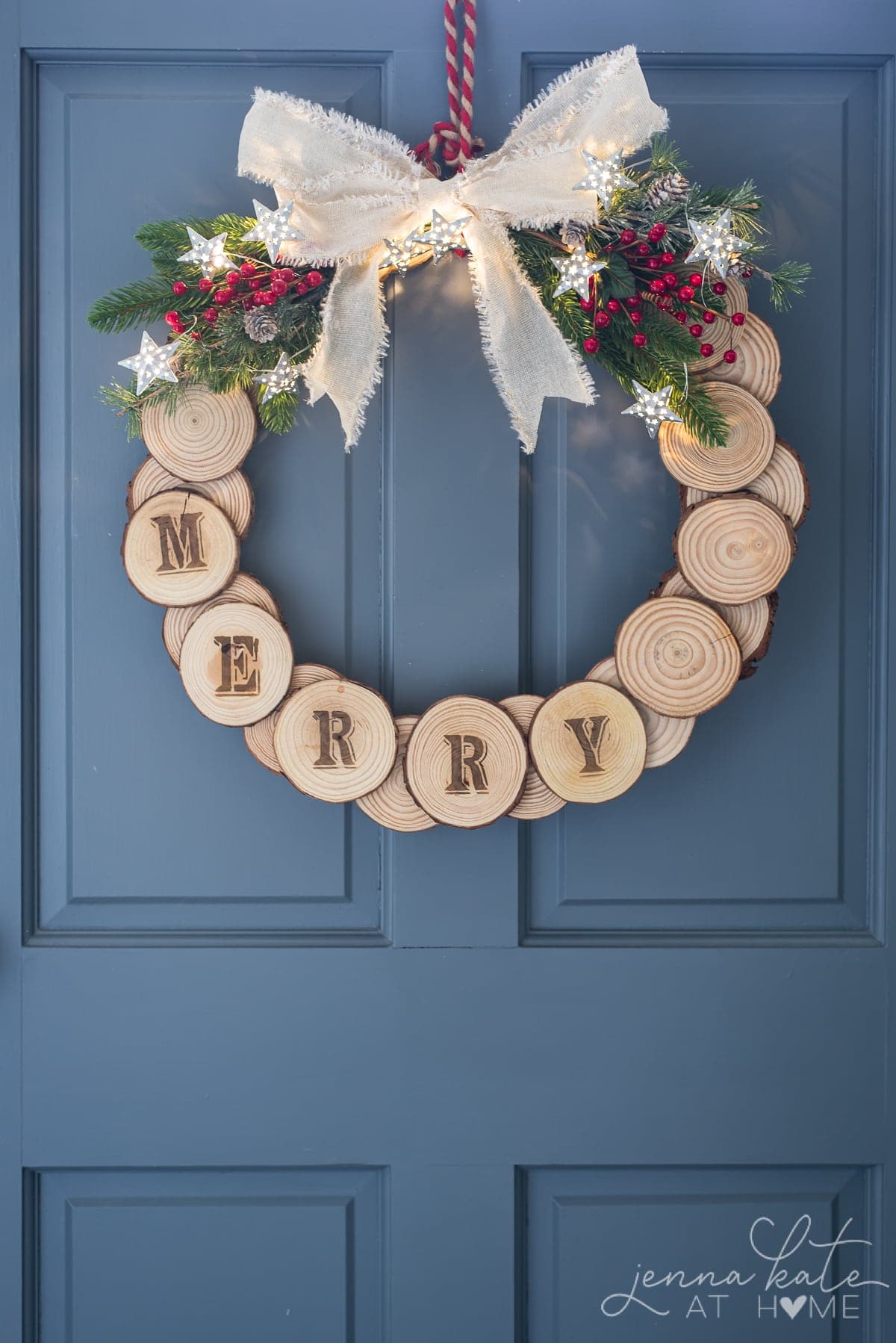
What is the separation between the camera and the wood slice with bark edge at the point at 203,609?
0.94 meters

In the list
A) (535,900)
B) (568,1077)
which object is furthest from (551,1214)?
(535,900)

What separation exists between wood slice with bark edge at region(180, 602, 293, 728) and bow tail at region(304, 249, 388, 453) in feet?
0.66

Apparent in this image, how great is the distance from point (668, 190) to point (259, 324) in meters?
0.39

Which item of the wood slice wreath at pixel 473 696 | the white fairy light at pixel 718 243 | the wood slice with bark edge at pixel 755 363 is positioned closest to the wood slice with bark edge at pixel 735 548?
the wood slice wreath at pixel 473 696

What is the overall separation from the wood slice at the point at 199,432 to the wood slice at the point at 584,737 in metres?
0.40

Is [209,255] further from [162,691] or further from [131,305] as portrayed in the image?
[162,691]

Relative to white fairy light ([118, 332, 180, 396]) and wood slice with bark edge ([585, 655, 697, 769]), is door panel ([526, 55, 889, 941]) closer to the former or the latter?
wood slice with bark edge ([585, 655, 697, 769])

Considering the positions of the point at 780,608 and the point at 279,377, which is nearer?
the point at 279,377

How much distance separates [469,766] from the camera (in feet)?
2.98

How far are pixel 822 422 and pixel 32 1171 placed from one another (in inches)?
45.5

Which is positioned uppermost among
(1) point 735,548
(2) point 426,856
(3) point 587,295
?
(3) point 587,295

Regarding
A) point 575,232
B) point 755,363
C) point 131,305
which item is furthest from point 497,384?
point 131,305

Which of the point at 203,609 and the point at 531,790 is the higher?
the point at 203,609

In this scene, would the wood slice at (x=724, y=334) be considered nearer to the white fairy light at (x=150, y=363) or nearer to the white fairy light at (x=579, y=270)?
the white fairy light at (x=579, y=270)
